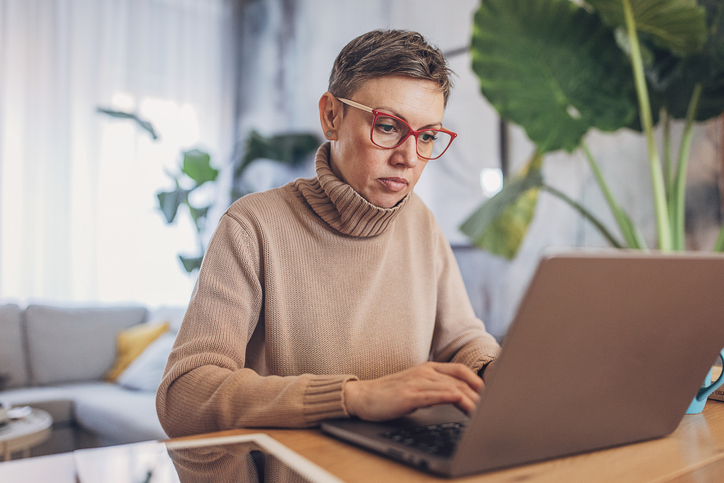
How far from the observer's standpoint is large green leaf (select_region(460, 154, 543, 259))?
79.5 inches

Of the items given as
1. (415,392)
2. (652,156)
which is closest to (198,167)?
(652,156)

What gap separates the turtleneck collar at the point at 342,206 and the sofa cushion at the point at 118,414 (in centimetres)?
179

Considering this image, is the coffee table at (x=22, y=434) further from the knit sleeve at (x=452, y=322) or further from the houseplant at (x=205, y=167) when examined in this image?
the knit sleeve at (x=452, y=322)

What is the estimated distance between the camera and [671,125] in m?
2.14

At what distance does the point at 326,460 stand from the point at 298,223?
1.86 feet

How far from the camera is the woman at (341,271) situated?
822 mm

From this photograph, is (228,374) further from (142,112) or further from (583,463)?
(142,112)

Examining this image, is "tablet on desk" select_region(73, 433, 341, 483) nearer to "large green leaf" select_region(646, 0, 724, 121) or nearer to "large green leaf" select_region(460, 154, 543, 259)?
"large green leaf" select_region(460, 154, 543, 259)

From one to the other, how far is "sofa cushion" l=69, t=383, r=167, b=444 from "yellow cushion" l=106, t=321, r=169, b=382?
0.28 metres

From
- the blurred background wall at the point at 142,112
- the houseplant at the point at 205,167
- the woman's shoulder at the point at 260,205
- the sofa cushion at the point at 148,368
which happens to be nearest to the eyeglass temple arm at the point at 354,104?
the woman's shoulder at the point at 260,205

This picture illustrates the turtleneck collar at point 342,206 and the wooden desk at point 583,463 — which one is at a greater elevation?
the turtleneck collar at point 342,206

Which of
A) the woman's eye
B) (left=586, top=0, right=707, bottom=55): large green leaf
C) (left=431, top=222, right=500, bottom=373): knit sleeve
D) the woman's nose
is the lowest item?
(left=431, top=222, right=500, bottom=373): knit sleeve

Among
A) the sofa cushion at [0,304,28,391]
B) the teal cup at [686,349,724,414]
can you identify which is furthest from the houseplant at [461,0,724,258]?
the sofa cushion at [0,304,28,391]

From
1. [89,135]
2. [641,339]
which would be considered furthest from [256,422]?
[89,135]
